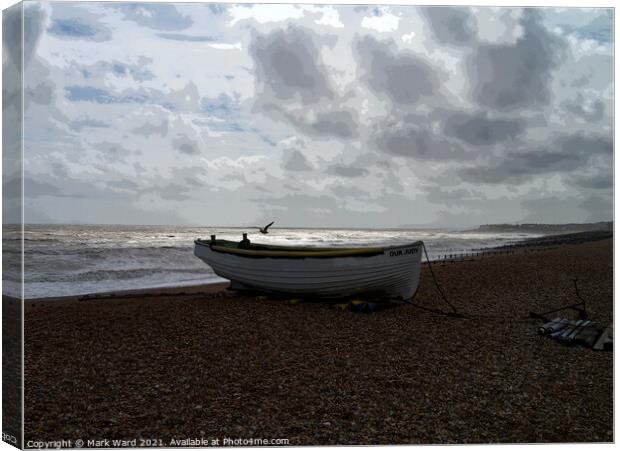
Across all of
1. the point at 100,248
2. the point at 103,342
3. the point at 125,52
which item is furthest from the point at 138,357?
the point at 100,248

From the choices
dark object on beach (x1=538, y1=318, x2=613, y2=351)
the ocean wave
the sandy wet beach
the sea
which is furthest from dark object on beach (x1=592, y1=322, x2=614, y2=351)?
the ocean wave

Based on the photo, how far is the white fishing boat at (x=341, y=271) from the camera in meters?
9.13

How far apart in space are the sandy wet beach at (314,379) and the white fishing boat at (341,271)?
42.1 inches

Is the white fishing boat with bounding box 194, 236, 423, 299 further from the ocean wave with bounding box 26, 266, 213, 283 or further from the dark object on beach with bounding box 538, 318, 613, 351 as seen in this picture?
the ocean wave with bounding box 26, 266, 213, 283

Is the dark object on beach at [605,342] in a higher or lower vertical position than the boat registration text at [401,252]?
lower

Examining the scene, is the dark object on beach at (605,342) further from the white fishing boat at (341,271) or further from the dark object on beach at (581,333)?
the white fishing boat at (341,271)

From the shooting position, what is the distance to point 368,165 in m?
6.63

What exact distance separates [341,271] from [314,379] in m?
4.22

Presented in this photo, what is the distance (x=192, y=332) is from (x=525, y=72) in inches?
226

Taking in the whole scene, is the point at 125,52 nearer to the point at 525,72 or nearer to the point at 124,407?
the point at 124,407

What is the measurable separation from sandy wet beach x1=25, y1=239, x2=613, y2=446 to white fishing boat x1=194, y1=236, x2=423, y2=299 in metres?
1.07

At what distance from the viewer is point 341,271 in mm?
9328

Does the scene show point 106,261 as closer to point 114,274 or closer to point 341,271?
point 114,274

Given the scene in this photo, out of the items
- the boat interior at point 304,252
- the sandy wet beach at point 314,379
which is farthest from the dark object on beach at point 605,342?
the boat interior at point 304,252
